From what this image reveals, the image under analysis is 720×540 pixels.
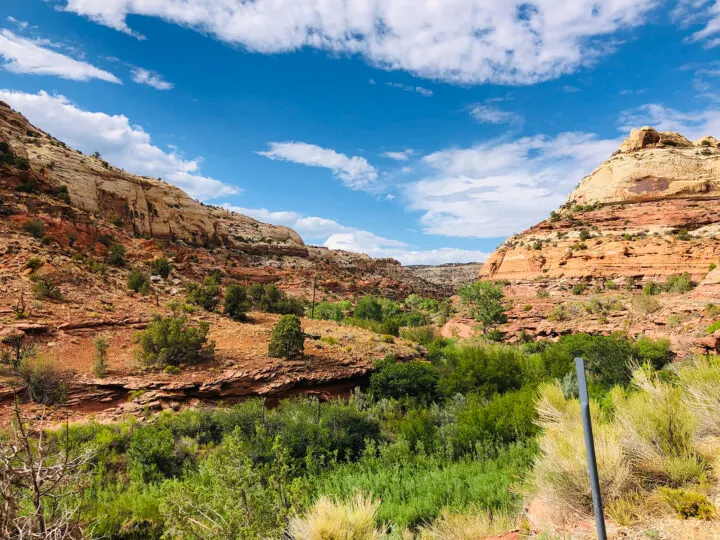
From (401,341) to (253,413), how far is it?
466 inches

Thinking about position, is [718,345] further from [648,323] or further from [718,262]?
[718,262]

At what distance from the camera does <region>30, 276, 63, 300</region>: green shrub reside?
1425 cm

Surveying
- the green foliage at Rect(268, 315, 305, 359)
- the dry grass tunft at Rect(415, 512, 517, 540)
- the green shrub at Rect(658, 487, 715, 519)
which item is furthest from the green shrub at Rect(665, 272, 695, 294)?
the dry grass tunft at Rect(415, 512, 517, 540)

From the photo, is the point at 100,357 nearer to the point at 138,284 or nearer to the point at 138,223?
the point at 138,284

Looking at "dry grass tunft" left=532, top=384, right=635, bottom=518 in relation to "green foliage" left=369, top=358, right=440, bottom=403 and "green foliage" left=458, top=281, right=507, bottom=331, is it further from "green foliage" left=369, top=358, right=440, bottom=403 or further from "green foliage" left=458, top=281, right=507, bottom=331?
"green foliage" left=458, top=281, right=507, bottom=331

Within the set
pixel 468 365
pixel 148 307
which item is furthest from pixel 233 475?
pixel 148 307

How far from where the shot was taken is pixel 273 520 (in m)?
4.31

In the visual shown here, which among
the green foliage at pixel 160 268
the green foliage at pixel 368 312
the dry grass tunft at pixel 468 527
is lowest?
the dry grass tunft at pixel 468 527

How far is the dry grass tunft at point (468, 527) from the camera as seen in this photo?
4.27m

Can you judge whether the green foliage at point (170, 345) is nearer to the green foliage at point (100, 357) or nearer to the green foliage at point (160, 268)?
the green foliage at point (100, 357)

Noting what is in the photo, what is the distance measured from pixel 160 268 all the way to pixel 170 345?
42.5ft

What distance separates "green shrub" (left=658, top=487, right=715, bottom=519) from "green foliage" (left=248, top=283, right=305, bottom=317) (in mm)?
21631

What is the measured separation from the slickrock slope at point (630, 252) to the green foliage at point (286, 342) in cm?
1563

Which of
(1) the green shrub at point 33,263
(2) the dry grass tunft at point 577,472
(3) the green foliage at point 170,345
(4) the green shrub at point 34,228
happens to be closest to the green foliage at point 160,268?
(4) the green shrub at point 34,228
